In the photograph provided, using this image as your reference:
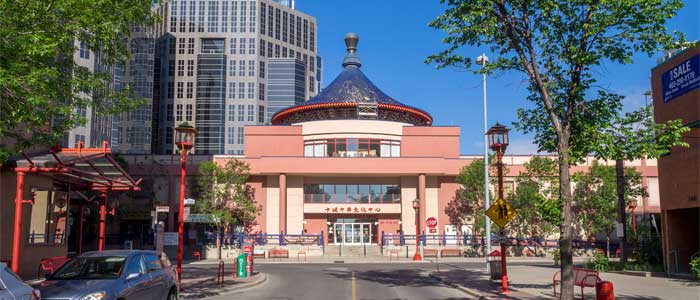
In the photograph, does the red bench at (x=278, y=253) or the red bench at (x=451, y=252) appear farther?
the red bench at (x=451, y=252)

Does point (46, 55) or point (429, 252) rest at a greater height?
point (46, 55)

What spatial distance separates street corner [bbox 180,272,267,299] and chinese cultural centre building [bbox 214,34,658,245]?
2851cm

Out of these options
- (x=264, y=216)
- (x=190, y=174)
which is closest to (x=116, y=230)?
(x=190, y=174)

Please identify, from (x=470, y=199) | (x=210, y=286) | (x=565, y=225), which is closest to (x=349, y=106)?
(x=470, y=199)

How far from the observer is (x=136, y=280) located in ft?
38.1

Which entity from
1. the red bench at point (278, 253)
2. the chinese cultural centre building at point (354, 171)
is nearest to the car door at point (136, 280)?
the red bench at point (278, 253)

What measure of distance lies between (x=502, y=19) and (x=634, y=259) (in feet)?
68.8

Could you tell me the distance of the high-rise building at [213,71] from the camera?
106 metres

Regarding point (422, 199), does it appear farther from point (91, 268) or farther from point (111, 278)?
point (111, 278)

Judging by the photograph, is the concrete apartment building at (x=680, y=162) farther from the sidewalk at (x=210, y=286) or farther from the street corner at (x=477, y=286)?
the sidewalk at (x=210, y=286)

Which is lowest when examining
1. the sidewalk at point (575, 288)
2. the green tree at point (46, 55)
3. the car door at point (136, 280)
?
the sidewalk at point (575, 288)

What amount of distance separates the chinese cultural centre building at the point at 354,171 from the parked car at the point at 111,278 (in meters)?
38.0

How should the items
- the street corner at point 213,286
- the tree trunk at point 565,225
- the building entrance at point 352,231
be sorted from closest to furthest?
the tree trunk at point 565,225 → the street corner at point 213,286 → the building entrance at point 352,231

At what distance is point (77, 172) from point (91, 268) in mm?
6164
